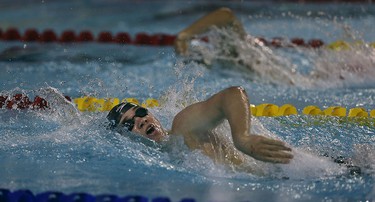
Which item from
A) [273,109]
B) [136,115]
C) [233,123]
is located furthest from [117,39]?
[233,123]

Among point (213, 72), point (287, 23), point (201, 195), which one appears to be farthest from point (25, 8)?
point (201, 195)

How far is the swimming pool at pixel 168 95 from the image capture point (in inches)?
107

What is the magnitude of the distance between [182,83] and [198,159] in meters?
1.00

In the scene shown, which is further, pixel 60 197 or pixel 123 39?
pixel 123 39

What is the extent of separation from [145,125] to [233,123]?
0.44m

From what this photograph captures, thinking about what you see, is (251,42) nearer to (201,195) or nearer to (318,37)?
(318,37)

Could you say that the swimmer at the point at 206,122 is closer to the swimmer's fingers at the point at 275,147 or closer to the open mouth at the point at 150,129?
the open mouth at the point at 150,129

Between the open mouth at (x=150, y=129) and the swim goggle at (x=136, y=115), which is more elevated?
the swim goggle at (x=136, y=115)

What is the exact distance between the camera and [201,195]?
2.58 m

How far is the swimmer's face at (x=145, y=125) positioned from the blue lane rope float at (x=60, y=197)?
0.43 m

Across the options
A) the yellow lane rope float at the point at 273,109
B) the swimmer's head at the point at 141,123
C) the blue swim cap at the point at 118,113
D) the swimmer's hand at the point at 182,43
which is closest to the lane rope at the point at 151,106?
the yellow lane rope float at the point at 273,109

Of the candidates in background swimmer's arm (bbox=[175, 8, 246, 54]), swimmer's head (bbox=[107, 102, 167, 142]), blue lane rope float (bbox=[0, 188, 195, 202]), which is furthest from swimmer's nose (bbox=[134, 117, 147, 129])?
background swimmer's arm (bbox=[175, 8, 246, 54])

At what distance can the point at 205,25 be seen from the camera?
4871 millimetres

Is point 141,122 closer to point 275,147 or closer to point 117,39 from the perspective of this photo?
point 275,147
